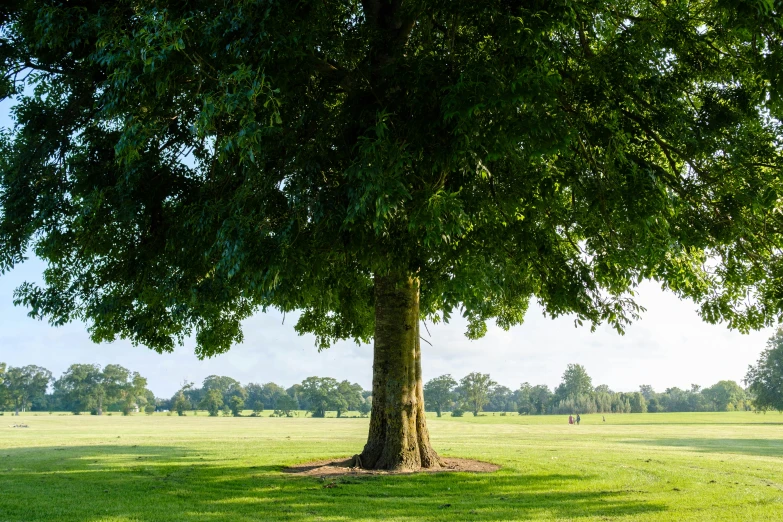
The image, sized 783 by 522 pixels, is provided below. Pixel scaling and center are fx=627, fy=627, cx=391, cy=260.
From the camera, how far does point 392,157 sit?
983 centimetres

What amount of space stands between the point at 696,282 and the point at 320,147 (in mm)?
10033

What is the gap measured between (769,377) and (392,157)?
251ft

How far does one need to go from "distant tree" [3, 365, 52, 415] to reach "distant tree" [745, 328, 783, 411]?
10650 centimetres

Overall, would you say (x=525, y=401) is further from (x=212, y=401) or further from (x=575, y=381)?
(x=212, y=401)

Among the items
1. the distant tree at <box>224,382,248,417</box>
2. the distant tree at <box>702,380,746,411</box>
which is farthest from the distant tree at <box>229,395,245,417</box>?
the distant tree at <box>702,380,746,411</box>

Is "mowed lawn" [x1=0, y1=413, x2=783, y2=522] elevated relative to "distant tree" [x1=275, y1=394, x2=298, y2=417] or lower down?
elevated

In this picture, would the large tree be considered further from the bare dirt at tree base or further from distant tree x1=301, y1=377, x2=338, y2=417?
distant tree x1=301, y1=377, x2=338, y2=417

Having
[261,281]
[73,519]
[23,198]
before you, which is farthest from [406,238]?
[23,198]

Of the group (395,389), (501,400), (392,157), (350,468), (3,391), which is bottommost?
(501,400)

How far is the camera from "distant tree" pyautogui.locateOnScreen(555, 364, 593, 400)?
118 m

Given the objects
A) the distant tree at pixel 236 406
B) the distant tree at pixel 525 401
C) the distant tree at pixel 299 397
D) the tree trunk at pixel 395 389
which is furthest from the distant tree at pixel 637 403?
the tree trunk at pixel 395 389

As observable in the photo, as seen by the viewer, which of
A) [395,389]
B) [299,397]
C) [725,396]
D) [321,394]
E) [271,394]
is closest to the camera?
[395,389]

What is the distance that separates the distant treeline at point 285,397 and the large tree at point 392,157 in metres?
81.8

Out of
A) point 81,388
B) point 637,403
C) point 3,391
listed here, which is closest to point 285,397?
point 81,388
